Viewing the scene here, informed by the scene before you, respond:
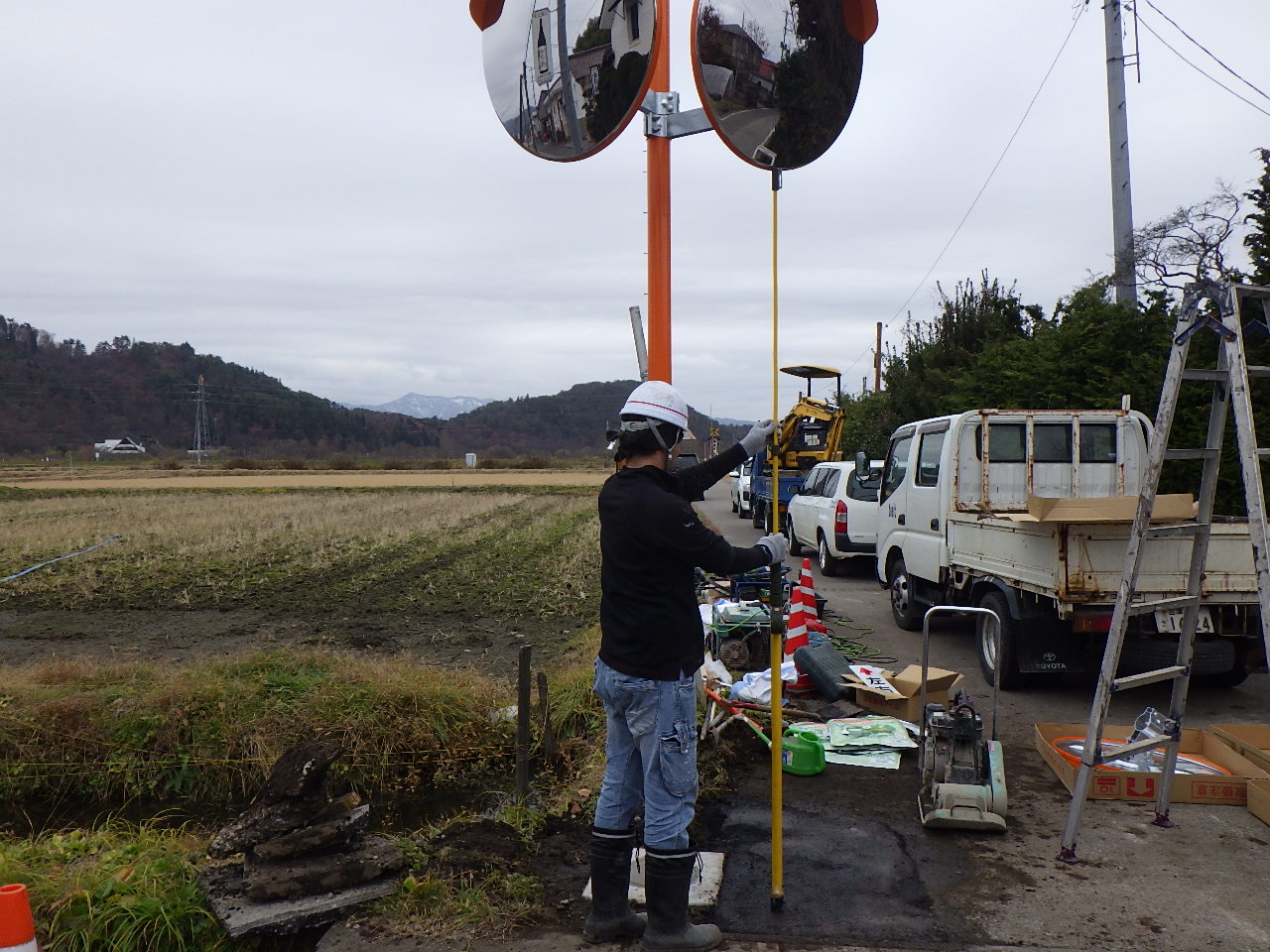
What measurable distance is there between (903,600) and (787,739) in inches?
190

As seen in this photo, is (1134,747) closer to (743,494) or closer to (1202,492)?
(1202,492)

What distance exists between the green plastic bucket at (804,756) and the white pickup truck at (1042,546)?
3.67 feet

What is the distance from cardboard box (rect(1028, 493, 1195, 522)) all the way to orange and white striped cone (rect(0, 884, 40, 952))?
19.0ft

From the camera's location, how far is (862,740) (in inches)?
237

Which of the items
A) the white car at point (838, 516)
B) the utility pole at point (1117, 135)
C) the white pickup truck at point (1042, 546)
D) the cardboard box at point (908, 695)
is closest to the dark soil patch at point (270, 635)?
the cardboard box at point (908, 695)

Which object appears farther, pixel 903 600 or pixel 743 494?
pixel 743 494

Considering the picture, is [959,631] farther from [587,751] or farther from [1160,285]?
[1160,285]

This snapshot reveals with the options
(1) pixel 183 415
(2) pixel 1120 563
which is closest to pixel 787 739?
(2) pixel 1120 563

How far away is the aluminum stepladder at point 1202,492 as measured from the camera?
4.03 meters

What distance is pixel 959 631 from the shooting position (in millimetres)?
9992

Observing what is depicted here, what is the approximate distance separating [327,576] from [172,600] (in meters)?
2.85

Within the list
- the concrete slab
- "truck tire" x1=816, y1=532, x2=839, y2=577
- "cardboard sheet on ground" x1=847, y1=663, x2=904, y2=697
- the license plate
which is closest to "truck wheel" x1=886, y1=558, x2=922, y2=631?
"cardboard sheet on ground" x1=847, y1=663, x2=904, y2=697

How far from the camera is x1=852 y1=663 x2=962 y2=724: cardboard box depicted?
21.4 feet

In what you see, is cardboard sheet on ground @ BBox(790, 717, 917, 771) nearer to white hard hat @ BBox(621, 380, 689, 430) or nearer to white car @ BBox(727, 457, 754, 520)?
white hard hat @ BBox(621, 380, 689, 430)
